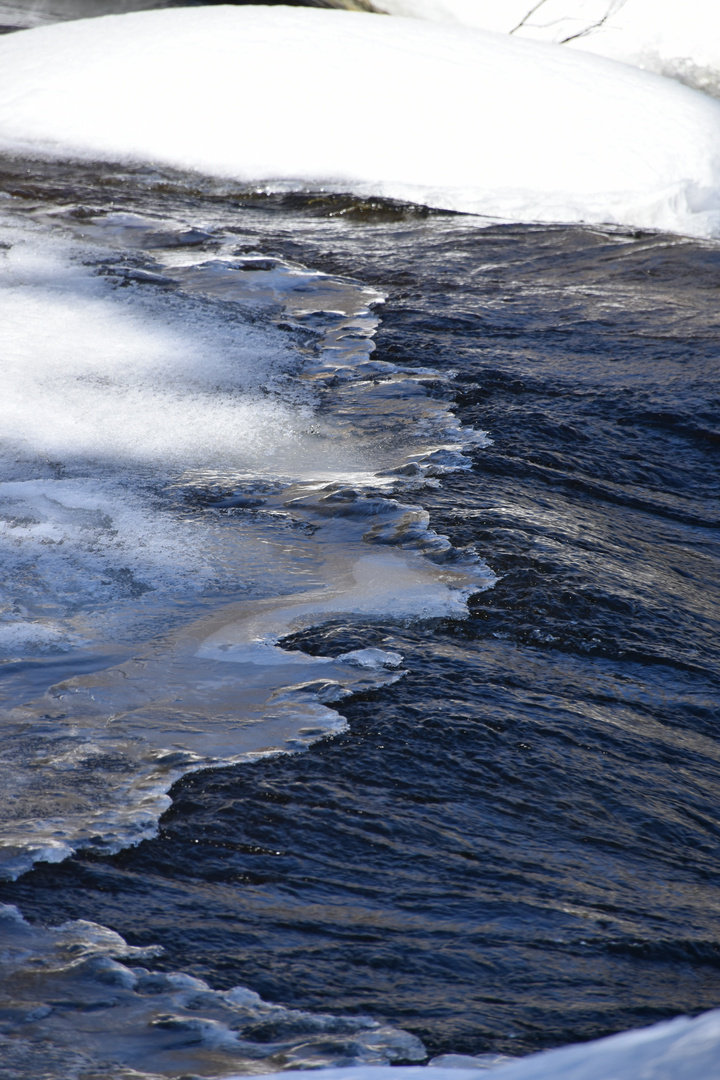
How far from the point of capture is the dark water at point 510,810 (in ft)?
4.17

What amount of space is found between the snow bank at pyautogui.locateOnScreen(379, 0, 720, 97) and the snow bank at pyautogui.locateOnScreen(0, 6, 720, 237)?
0.30m

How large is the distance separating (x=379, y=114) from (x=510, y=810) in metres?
4.43

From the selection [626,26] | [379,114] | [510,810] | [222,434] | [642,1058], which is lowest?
[510,810]

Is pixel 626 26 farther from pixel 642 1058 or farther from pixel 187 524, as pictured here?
pixel 642 1058

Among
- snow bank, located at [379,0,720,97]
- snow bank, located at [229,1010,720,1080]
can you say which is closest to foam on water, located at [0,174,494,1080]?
snow bank, located at [229,1010,720,1080]

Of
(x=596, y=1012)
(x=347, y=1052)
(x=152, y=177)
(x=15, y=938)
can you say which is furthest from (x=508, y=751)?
(x=152, y=177)

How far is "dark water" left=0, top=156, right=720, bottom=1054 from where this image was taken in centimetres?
127

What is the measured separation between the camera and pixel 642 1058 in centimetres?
80

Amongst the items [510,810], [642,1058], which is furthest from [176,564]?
[642,1058]

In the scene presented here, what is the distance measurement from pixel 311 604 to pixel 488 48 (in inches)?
172

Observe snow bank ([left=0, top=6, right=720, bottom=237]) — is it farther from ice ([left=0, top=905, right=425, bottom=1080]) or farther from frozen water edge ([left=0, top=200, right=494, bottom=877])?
ice ([left=0, top=905, right=425, bottom=1080])

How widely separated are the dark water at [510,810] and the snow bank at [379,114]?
2.33 metres

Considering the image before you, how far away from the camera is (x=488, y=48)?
537 centimetres

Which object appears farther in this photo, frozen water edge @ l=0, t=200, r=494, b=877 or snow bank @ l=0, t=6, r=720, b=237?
snow bank @ l=0, t=6, r=720, b=237
